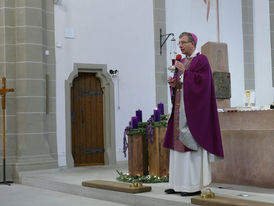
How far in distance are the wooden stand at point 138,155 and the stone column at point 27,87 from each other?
249 centimetres

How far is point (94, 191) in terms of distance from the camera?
6.00 m

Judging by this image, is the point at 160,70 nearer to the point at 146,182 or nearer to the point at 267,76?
the point at 267,76

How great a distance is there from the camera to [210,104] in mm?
4805

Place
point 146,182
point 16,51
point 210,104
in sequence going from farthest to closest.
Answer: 1. point 16,51
2. point 146,182
3. point 210,104

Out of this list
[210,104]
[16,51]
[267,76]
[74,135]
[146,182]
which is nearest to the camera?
[210,104]

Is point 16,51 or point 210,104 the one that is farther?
point 16,51

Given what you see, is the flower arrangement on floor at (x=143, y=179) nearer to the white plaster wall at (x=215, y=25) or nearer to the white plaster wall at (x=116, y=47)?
the white plaster wall at (x=116, y=47)

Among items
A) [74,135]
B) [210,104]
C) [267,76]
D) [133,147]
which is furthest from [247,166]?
[267,76]

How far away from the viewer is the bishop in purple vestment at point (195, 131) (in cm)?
471

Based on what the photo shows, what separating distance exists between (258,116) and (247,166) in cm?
60

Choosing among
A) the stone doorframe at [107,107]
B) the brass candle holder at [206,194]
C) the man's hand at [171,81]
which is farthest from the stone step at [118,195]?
the stone doorframe at [107,107]

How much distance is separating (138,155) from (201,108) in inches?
81.2

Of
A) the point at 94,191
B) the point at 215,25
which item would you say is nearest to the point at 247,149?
the point at 94,191

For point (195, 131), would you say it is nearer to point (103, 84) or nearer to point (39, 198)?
point (39, 198)
